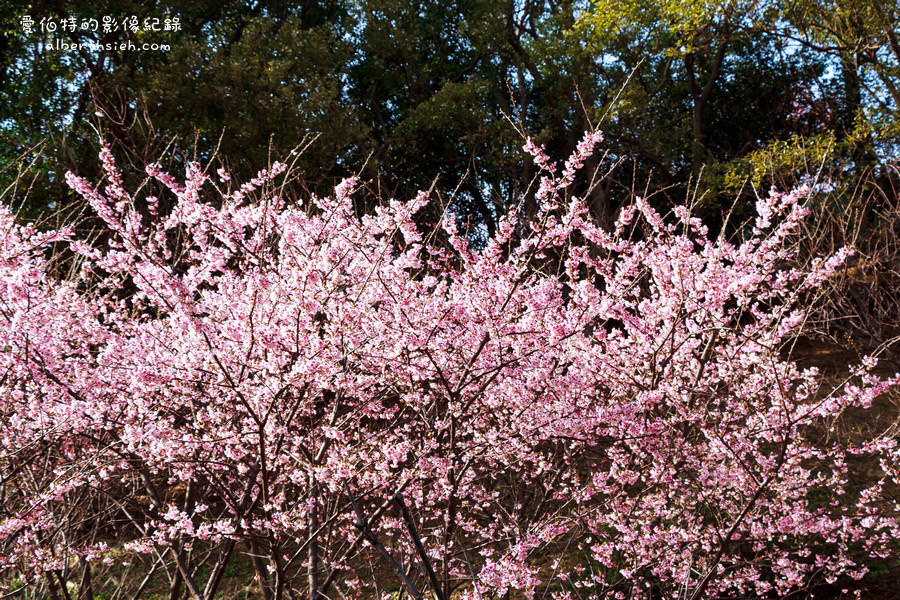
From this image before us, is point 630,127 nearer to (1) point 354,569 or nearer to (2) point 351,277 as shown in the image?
(1) point 354,569

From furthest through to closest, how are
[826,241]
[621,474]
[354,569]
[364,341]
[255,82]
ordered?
[255,82], [826,241], [354,569], [621,474], [364,341]

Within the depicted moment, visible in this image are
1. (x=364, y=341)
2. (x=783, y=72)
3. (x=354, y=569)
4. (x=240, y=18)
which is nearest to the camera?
(x=364, y=341)

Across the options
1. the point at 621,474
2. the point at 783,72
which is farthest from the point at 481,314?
the point at 783,72

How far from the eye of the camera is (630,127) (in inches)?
574

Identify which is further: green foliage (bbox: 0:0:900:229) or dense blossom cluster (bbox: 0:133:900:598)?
green foliage (bbox: 0:0:900:229)

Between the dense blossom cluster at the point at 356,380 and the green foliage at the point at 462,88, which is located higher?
the green foliage at the point at 462,88

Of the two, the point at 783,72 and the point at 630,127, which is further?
the point at 783,72

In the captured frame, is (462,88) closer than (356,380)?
No

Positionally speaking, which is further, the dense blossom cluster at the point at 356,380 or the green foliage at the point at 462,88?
the green foliage at the point at 462,88

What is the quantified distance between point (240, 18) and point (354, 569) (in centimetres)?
1167

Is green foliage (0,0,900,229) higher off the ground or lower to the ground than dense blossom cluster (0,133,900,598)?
higher

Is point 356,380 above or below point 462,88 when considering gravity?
below

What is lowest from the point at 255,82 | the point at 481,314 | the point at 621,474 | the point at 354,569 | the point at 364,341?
the point at 354,569

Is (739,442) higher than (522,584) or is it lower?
higher
